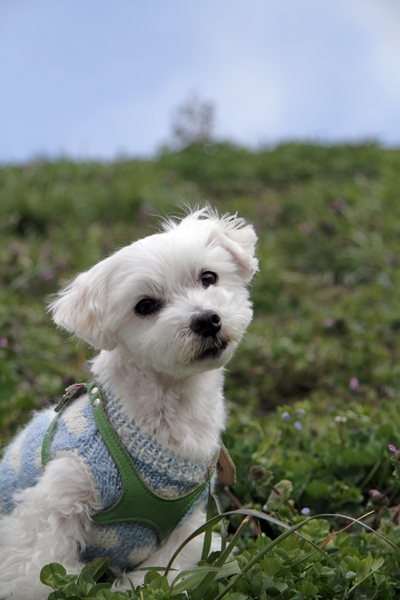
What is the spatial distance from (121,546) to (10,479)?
55cm

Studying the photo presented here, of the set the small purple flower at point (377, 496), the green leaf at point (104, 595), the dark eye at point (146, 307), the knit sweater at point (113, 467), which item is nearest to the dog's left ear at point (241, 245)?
the dark eye at point (146, 307)

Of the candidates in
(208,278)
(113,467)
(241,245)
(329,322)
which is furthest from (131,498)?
(329,322)

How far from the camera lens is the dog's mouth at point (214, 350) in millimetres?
2289

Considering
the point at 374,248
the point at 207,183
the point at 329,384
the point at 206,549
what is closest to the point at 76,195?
the point at 207,183

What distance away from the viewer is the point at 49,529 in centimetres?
233

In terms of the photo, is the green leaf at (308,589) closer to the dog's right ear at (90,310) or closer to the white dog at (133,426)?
the white dog at (133,426)

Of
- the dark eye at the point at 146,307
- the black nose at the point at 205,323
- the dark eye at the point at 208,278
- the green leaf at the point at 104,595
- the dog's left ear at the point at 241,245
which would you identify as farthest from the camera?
the dog's left ear at the point at 241,245

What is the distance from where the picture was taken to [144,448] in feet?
7.68

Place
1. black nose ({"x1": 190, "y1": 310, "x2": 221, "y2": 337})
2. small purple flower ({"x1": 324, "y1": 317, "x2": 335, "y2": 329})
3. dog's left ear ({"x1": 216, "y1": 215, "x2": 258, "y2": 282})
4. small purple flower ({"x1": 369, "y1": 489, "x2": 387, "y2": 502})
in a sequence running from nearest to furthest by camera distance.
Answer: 1. black nose ({"x1": 190, "y1": 310, "x2": 221, "y2": 337})
2. dog's left ear ({"x1": 216, "y1": 215, "x2": 258, "y2": 282})
3. small purple flower ({"x1": 369, "y1": 489, "x2": 387, "y2": 502})
4. small purple flower ({"x1": 324, "y1": 317, "x2": 335, "y2": 329})

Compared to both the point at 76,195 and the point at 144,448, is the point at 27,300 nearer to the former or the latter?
the point at 76,195

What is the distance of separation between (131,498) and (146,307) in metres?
0.67

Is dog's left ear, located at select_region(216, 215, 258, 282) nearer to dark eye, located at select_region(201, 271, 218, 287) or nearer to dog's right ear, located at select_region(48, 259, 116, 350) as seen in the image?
dark eye, located at select_region(201, 271, 218, 287)

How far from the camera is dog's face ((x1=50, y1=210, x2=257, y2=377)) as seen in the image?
2271 millimetres

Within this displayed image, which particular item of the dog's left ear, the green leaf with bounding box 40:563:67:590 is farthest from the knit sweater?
the dog's left ear
